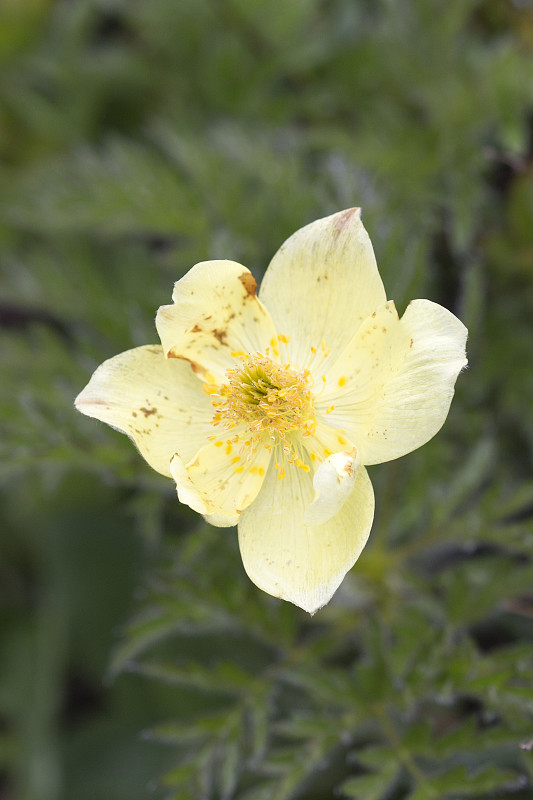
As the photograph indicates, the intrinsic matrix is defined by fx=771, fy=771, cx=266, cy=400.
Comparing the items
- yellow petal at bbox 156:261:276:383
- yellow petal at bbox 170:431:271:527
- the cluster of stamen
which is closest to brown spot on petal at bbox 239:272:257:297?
yellow petal at bbox 156:261:276:383

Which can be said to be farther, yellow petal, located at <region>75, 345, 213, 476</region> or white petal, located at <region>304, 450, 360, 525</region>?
yellow petal, located at <region>75, 345, 213, 476</region>

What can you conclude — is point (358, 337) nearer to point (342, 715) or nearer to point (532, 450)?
point (342, 715)

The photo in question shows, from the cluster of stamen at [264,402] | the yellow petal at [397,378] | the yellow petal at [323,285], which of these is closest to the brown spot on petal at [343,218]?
the yellow petal at [323,285]

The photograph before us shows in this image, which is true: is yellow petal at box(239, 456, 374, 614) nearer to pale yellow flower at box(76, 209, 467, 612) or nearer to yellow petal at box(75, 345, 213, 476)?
pale yellow flower at box(76, 209, 467, 612)

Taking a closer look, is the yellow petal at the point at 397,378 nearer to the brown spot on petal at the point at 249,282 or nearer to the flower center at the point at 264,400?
the flower center at the point at 264,400

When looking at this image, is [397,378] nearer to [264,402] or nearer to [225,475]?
[264,402]

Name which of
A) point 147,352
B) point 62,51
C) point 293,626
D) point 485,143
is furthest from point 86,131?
point 293,626

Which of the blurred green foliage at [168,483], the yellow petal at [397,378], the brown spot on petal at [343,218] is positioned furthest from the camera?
the blurred green foliage at [168,483]

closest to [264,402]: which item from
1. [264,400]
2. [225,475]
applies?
[264,400]
